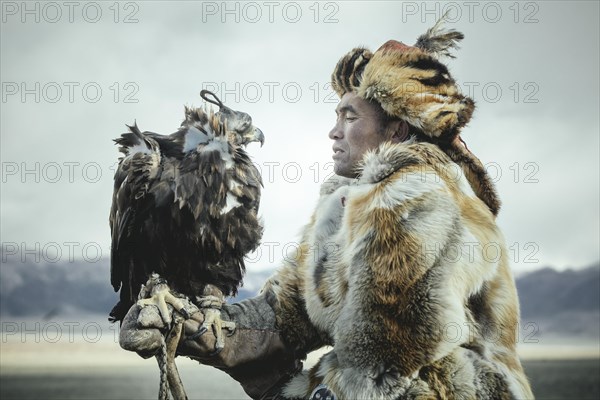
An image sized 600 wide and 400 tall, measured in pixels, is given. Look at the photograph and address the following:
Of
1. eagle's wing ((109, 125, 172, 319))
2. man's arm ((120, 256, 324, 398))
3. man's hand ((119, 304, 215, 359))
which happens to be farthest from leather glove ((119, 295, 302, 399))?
eagle's wing ((109, 125, 172, 319))

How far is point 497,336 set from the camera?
1.90 metres

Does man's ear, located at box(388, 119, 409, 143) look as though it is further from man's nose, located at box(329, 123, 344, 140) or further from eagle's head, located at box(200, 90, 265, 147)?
eagle's head, located at box(200, 90, 265, 147)

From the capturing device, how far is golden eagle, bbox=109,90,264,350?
244 cm

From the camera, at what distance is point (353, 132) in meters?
2.21

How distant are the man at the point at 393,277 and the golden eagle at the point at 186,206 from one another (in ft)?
0.92

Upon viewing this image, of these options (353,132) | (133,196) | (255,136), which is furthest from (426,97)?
(133,196)

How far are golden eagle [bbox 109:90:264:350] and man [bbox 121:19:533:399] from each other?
0.28m

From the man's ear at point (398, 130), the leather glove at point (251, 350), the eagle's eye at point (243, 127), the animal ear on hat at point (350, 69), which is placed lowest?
the leather glove at point (251, 350)

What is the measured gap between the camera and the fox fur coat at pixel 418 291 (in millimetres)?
1733

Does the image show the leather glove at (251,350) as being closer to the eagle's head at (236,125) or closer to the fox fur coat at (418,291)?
the fox fur coat at (418,291)

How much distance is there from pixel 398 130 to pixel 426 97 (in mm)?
169

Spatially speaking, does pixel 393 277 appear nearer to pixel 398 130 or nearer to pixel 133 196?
pixel 398 130

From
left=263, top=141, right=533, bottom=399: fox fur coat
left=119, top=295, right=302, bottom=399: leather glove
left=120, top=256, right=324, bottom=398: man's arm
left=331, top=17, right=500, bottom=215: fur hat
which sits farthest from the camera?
left=120, top=256, right=324, bottom=398: man's arm

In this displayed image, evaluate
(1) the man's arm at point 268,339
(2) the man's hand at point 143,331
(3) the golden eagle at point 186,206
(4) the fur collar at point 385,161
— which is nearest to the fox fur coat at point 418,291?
(4) the fur collar at point 385,161
